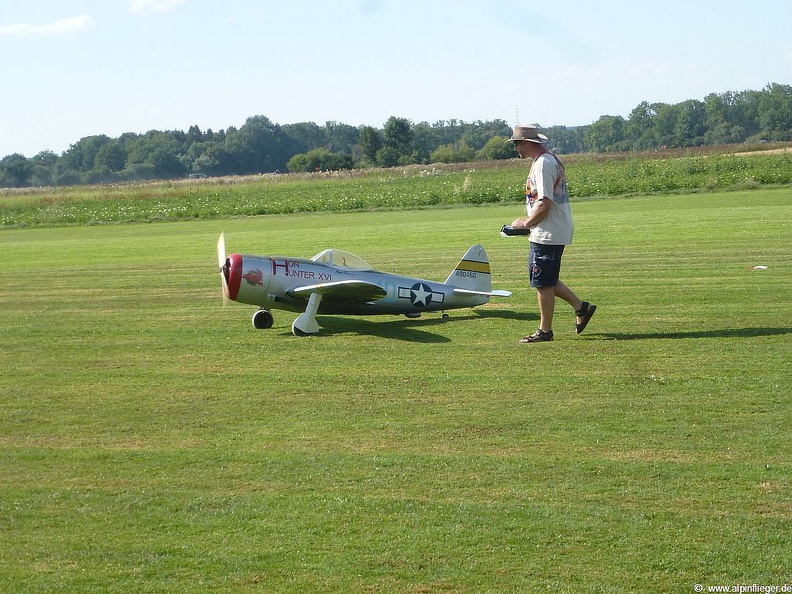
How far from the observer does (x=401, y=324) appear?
1164 cm

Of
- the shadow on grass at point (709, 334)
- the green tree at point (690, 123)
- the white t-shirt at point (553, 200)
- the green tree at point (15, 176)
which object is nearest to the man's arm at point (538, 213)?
the white t-shirt at point (553, 200)

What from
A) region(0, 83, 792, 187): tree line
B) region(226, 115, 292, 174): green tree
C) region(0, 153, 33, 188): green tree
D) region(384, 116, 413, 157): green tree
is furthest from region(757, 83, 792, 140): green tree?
region(0, 153, 33, 188): green tree

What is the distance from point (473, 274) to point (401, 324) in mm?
1150

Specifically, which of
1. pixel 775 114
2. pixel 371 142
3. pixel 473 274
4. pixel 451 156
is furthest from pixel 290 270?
pixel 775 114

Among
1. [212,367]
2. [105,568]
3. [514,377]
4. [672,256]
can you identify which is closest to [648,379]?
[514,377]

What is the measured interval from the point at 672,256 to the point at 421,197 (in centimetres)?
2840

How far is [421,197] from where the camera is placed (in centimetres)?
4441

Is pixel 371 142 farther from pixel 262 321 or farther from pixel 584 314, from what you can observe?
pixel 584 314

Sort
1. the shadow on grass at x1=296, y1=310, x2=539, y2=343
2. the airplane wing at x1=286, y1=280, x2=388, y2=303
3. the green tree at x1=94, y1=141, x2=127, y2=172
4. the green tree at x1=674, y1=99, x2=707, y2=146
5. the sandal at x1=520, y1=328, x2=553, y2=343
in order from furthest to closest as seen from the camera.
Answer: the green tree at x1=674, y1=99, x2=707, y2=146, the green tree at x1=94, y1=141, x2=127, y2=172, the airplane wing at x1=286, y1=280, x2=388, y2=303, the shadow on grass at x1=296, y1=310, x2=539, y2=343, the sandal at x1=520, y1=328, x2=553, y2=343

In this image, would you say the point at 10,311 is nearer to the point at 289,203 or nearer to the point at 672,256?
the point at 672,256

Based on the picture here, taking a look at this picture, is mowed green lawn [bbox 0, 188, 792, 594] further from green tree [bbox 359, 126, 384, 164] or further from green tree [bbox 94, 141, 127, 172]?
green tree [bbox 94, 141, 127, 172]

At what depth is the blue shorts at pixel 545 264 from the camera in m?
9.45

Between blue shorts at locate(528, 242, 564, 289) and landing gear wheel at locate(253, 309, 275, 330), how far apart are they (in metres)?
3.58

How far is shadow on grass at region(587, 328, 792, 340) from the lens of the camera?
31.1 ft
